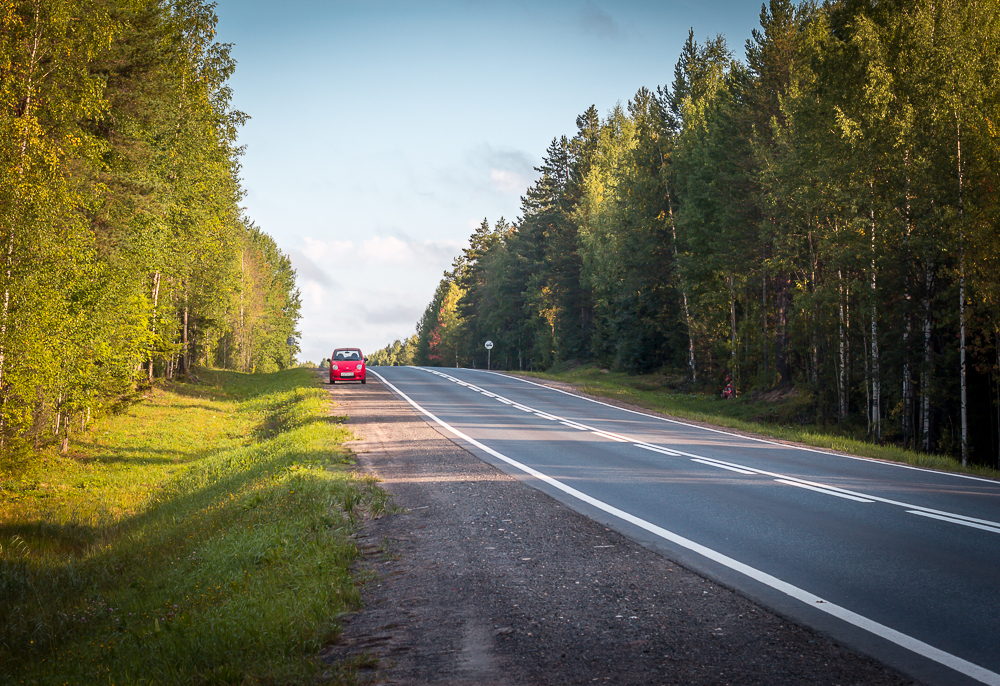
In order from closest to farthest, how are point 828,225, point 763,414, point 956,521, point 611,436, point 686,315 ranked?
point 956,521, point 611,436, point 828,225, point 763,414, point 686,315

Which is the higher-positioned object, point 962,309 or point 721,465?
point 962,309

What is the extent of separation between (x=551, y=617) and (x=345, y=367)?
98.7ft

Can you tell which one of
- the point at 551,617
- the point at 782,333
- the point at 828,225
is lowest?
the point at 551,617

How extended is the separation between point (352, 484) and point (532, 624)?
616 cm

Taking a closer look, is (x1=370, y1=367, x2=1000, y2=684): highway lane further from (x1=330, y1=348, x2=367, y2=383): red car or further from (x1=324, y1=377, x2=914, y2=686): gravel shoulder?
(x1=330, y1=348, x2=367, y2=383): red car

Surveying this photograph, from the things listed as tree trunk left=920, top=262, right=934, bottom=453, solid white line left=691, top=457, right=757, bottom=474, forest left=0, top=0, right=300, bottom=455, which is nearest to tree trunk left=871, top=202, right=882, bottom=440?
tree trunk left=920, top=262, right=934, bottom=453

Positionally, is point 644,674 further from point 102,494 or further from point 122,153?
point 122,153

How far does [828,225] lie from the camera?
26.9 m

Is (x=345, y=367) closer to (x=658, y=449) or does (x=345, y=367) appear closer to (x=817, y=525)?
(x=658, y=449)

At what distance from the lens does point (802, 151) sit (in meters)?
24.4

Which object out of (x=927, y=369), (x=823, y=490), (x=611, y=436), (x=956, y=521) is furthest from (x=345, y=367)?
(x=956, y=521)

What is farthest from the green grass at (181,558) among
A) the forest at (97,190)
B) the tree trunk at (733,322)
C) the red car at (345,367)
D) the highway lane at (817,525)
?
the tree trunk at (733,322)

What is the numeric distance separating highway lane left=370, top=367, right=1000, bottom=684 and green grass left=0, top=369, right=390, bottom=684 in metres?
3.12

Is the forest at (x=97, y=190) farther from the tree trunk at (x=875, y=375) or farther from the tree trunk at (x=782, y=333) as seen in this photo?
the tree trunk at (x=782, y=333)
